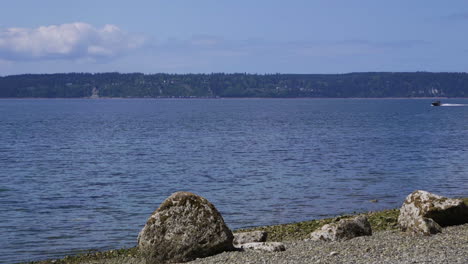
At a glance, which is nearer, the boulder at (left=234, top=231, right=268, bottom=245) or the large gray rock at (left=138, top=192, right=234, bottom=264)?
the large gray rock at (left=138, top=192, right=234, bottom=264)

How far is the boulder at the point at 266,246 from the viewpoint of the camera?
18.6 m

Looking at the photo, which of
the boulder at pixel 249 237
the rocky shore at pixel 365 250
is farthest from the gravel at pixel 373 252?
the boulder at pixel 249 237

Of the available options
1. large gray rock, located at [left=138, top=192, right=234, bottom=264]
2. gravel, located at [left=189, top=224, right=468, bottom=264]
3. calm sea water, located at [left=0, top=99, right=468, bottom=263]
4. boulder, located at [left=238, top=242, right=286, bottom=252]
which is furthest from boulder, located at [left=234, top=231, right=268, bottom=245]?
calm sea water, located at [left=0, top=99, right=468, bottom=263]

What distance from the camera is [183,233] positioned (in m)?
18.6

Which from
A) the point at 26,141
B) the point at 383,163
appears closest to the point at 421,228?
the point at 383,163

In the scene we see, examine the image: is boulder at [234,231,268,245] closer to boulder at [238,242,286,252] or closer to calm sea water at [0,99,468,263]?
boulder at [238,242,286,252]

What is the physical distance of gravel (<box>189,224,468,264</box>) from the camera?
52.3 feet

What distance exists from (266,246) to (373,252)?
3371 millimetres

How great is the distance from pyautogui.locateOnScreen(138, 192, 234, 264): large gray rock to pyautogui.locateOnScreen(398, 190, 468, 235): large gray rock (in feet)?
21.0

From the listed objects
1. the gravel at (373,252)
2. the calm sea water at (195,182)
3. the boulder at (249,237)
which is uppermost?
the gravel at (373,252)

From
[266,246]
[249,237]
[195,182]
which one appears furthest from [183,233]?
[195,182]

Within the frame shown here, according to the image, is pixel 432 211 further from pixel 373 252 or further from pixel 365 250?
pixel 373 252

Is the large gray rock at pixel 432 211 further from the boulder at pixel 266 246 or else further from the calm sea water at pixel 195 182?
the calm sea water at pixel 195 182

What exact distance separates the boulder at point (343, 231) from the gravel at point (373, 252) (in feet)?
1.19
